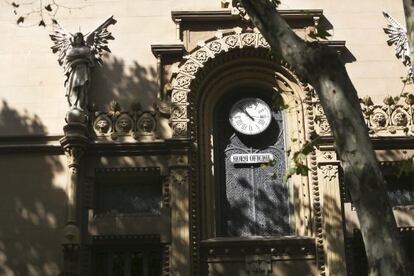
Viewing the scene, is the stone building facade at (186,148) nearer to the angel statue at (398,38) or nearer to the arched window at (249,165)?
the arched window at (249,165)

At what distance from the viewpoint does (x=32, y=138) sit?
1569cm

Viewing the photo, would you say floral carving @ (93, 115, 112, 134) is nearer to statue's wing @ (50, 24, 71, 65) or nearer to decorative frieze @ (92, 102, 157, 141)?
decorative frieze @ (92, 102, 157, 141)

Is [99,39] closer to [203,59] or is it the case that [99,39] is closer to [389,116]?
[203,59]

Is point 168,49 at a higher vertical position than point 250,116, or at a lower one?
higher

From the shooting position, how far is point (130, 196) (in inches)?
624

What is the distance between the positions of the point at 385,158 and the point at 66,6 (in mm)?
8413

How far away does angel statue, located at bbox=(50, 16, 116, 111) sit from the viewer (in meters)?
15.7

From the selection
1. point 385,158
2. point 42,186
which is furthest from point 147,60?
point 385,158

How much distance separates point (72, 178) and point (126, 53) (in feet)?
11.1

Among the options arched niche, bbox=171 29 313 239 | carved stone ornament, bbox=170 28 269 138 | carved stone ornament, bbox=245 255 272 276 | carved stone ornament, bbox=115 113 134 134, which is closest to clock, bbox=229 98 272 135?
arched niche, bbox=171 29 313 239

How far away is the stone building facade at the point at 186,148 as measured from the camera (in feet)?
49.2

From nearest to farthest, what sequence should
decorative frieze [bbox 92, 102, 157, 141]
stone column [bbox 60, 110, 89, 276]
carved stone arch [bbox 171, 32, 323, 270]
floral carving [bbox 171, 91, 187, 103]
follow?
stone column [bbox 60, 110, 89, 276] < carved stone arch [bbox 171, 32, 323, 270] < decorative frieze [bbox 92, 102, 157, 141] < floral carving [bbox 171, 91, 187, 103]

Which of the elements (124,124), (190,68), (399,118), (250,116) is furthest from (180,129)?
(399,118)

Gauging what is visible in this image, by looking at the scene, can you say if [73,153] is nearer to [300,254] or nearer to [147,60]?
[147,60]
